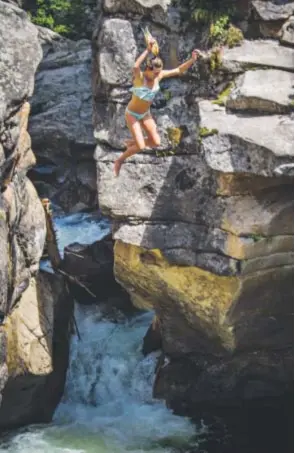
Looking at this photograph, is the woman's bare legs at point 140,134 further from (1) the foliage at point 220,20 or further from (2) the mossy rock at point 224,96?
(1) the foliage at point 220,20

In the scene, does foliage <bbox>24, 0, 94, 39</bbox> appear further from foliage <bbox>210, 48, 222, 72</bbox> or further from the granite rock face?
foliage <bbox>210, 48, 222, 72</bbox>

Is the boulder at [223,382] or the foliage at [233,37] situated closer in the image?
the foliage at [233,37]

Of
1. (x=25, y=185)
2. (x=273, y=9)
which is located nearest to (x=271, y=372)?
(x=25, y=185)

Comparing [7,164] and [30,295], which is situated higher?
[7,164]

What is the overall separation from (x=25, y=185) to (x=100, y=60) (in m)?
3.39

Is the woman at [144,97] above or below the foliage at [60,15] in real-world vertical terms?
below

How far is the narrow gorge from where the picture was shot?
13500 mm

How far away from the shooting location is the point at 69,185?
23641mm

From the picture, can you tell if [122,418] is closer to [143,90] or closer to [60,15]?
[143,90]

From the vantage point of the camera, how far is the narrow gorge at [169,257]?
531 inches

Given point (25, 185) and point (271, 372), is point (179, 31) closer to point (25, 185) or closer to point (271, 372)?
point (25, 185)

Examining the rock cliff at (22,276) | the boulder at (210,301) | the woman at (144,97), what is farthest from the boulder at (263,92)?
the rock cliff at (22,276)

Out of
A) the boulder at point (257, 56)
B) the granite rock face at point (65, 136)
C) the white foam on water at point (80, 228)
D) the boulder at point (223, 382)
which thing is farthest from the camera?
the granite rock face at point (65, 136)

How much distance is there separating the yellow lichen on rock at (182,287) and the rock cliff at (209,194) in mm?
29
